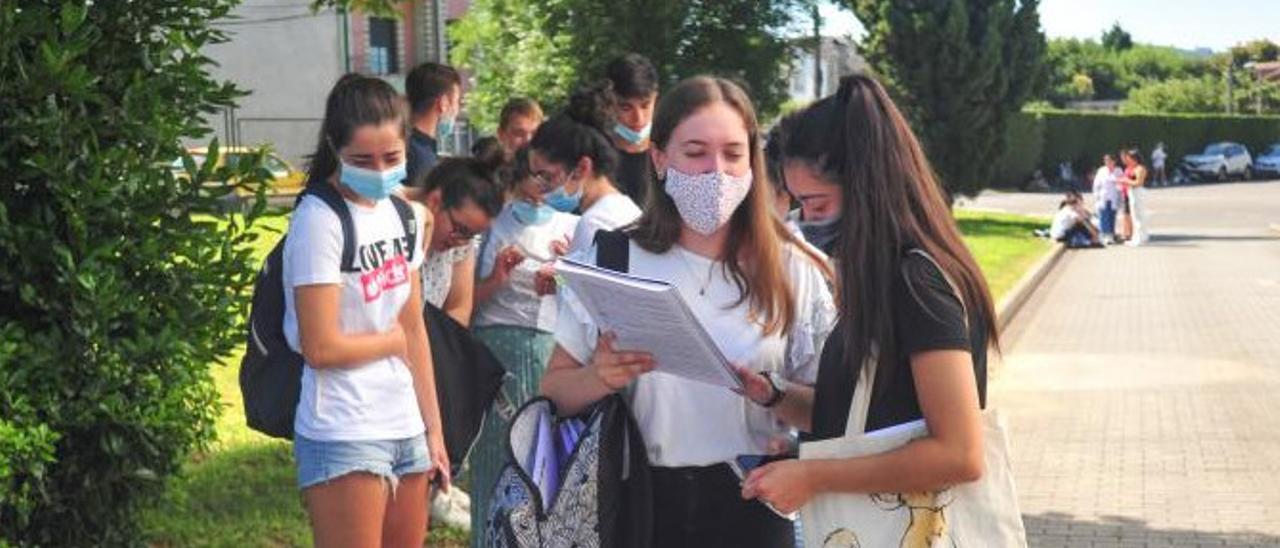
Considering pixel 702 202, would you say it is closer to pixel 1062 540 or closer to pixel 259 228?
pixel 259 228

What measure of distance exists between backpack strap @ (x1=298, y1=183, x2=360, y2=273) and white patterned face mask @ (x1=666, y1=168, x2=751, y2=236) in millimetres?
956

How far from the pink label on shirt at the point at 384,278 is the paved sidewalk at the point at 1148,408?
4.10m

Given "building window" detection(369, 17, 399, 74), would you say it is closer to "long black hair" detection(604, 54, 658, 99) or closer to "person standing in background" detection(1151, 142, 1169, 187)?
"person standing in background" detection(1151, 142, 1169, 187)

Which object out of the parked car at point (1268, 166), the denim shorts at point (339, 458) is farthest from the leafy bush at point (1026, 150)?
the denim shorts at point (339, 458)

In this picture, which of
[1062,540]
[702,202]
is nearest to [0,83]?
[702,202]

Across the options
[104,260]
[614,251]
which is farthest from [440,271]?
[614,251]

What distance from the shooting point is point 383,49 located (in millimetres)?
53906

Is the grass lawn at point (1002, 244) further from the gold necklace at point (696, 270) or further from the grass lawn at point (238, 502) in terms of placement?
the gold necklace at point (696, 270)

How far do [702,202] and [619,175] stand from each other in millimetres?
2957

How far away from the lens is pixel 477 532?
580cm

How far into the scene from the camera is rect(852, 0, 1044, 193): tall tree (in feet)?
102

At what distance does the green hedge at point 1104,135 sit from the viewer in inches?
2232

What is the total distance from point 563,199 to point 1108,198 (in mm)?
26463

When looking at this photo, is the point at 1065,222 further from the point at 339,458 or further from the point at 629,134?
the point at 339,458
